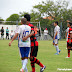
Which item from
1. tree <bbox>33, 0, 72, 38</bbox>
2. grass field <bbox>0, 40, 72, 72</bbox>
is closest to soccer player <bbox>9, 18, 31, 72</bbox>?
grass field <bbox>0, 40, 72, 72</bbox>

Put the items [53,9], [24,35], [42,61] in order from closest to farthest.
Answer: [24,35] → [42,61] → [53,9]

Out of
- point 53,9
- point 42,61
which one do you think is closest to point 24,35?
point 42,61

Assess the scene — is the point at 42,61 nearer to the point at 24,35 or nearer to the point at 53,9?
the point at 24,35

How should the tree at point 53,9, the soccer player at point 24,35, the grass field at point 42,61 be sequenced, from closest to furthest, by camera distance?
the soccer player at point 24,35 < the grass field at point 42,61 < the tree at point 53,9

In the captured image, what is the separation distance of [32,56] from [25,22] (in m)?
1.13

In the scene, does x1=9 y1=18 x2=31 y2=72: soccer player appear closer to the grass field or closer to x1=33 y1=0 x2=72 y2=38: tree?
the grass field

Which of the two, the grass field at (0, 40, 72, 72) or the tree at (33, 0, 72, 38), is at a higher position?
the tree at (33, 0, 72, 38)

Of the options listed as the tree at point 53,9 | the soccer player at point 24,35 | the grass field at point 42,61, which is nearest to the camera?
the soccer player at point 24,35

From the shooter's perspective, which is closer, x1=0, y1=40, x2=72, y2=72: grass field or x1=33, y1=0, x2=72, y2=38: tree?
x1=0, y1=40, x2=72, y2=72: grass field

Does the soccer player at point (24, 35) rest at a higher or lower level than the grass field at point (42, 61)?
higher

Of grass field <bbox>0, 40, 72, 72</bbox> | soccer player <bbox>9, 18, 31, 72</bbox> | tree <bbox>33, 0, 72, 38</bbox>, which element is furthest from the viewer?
tree <bbox>33, 0, 72, 38</bbox>

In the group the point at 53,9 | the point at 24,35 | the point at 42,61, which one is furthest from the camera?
the point at 53,9

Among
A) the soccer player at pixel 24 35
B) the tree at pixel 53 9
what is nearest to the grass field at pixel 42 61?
the soccer player at pixel 24 35

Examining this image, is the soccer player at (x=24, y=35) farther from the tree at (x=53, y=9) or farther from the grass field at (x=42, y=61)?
the tree at (x=53, y=9)
